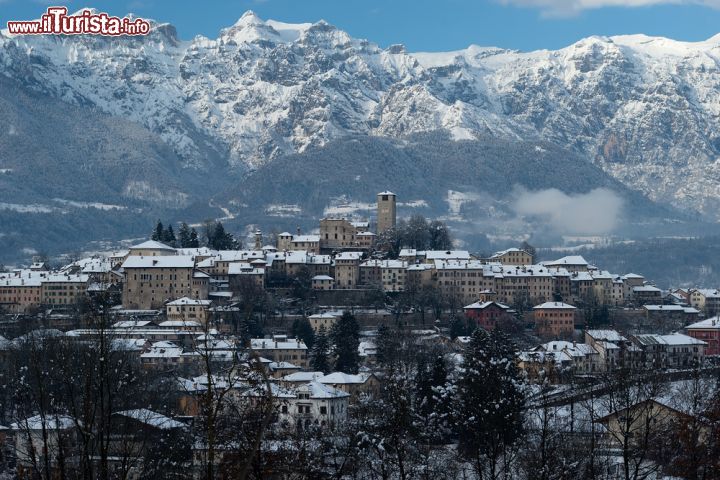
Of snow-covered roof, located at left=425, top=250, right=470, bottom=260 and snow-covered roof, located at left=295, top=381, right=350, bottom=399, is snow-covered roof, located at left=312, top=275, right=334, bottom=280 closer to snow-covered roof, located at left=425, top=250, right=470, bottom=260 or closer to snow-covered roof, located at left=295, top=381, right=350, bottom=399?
snow-covered roof, located at left=425, top=250, right=470, bottom=260

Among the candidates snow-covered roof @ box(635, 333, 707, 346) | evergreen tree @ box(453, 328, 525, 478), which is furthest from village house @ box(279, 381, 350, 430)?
snow-covered roof @ box(635, 333, 707, 346)

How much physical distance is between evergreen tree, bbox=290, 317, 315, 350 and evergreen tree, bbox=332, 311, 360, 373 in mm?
1952

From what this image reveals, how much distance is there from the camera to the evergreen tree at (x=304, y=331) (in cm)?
11525

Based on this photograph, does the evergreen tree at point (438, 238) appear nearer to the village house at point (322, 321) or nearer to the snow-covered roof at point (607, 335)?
the village house at point (322, 321)

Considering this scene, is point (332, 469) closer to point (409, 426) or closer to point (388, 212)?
point (409, 426)

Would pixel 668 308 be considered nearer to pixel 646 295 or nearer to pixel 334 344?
pixel 646 295

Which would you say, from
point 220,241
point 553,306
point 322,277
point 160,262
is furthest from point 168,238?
point 553,306

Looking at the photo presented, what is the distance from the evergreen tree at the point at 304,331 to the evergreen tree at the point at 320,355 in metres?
1.61

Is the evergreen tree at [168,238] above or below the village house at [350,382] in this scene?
above

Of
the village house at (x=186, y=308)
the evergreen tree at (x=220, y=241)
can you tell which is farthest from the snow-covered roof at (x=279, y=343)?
the evergreen tree at (x=220, y=241)

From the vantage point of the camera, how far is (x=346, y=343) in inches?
4230

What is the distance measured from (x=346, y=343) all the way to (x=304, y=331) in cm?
917

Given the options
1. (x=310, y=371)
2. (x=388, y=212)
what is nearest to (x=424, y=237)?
(x=388, y=212)

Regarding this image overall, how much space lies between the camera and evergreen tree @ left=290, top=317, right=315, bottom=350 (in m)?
115
